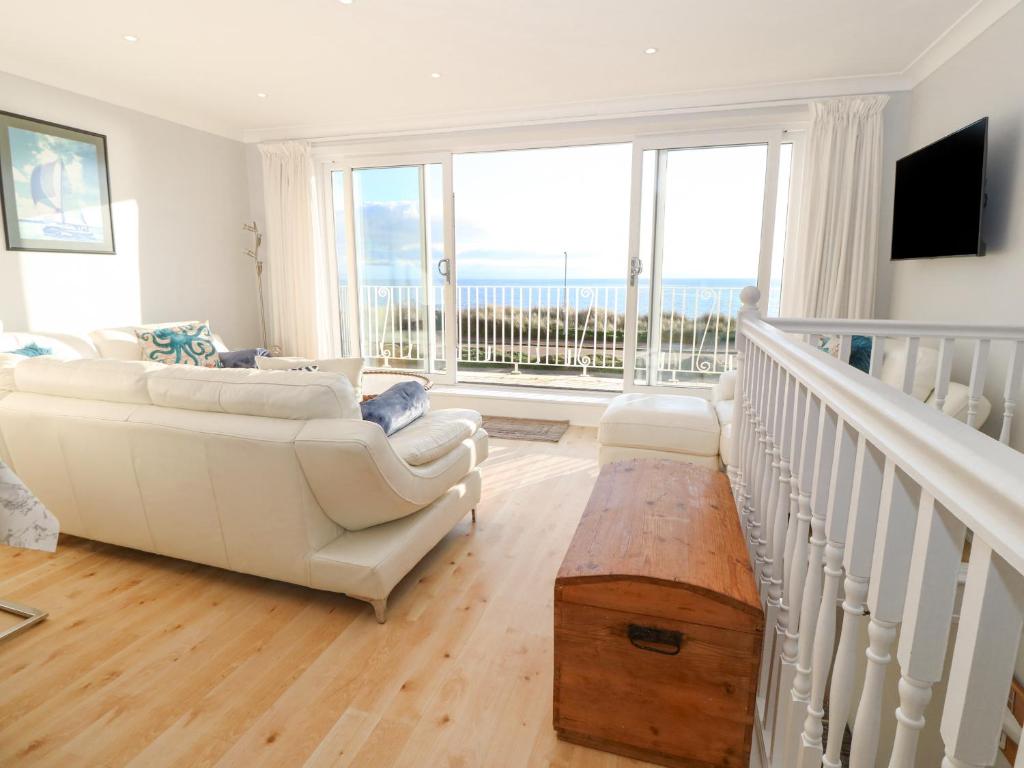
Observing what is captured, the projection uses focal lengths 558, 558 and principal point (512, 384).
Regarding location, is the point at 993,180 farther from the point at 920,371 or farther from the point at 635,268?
the point at 635,268

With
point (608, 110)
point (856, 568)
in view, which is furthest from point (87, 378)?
point (608, 110)

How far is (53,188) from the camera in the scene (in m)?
3.68

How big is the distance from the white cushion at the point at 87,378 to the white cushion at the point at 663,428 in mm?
2172

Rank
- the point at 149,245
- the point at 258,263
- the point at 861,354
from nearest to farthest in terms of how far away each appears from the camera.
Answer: the point at 861,354 → the point at 149,245 → the point at 258,263

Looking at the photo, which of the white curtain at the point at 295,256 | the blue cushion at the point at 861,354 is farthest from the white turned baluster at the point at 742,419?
the white curtain at the point at 295,256

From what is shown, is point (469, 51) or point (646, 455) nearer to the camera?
point (646, 455)

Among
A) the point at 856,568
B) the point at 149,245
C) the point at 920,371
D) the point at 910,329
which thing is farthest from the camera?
the point at 149,245

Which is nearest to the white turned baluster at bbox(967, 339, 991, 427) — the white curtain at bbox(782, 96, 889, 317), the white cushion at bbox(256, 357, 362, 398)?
the white curtain at bbox(782, 96, 889, 317)

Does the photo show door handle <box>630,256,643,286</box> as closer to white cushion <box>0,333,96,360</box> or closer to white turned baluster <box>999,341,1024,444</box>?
white turned baluster <box>999,341,1024,444</box>

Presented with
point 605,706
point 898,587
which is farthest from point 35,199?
point 898,587

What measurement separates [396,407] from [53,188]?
328 cm

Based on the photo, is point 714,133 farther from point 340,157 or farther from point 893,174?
point 340,157

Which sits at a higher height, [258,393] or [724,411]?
[258,393]

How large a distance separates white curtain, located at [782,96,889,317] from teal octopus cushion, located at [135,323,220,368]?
14.0 ft
